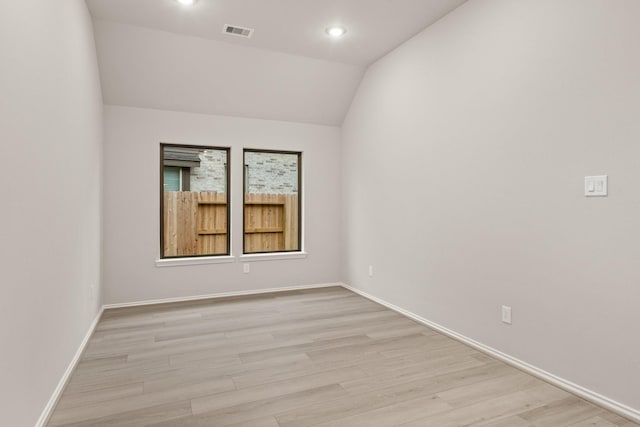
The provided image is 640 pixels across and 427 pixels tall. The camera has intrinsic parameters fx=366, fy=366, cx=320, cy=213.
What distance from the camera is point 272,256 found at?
4.82 meters

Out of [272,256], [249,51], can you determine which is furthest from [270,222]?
[249,51]

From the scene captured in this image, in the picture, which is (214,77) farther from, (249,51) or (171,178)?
(171,178)

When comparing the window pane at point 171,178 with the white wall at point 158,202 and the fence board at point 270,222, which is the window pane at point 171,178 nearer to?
the white wall at point 158,202

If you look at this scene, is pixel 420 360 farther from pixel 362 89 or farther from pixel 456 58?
pixel 362 89

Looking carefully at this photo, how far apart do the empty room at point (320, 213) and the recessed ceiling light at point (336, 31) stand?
0.01 metres

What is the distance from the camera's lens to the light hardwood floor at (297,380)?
197cm

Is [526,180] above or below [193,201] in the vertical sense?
above

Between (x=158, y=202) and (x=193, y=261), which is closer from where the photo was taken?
(x=158, y=202)

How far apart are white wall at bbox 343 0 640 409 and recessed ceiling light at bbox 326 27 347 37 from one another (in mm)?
685

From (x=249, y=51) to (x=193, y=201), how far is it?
1917 millimetres

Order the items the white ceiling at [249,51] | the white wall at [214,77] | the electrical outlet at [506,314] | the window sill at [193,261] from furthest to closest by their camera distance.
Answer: the window sill at [193,261] < the white wall at [214,77] < the white ceiling at [249,51] < the electrical outlet at [506,314]

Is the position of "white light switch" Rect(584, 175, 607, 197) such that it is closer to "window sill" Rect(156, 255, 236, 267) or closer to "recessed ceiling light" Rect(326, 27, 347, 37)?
"recessed ceiling light" Rect(326, 27, 347, 37)

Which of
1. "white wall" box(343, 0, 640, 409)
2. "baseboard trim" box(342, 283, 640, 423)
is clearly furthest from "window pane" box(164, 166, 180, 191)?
"baseboard trim" box(342, 283, 640, 423)

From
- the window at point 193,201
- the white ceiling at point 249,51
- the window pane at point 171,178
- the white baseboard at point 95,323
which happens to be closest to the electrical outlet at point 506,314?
the white ceiling at point 249,51
